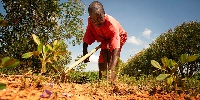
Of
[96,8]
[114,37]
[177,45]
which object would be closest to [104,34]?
[114,37]

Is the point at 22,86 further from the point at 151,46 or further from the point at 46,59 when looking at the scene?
the point at 151,46

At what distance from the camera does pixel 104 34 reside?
492 cm

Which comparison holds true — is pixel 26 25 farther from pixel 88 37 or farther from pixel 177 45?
pixel 177 45

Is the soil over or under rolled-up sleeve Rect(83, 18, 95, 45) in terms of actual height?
under

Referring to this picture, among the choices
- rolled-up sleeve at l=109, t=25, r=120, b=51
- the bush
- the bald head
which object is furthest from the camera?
the bush

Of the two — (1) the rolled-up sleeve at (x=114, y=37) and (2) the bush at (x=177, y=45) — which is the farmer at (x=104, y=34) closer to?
(1) the rolled-up sleeve at (x=114, y=37)

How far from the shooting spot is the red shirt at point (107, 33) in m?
4.51

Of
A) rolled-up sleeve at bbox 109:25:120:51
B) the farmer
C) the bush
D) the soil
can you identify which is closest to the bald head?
the farmer

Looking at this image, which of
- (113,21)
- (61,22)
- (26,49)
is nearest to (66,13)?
(61,22)

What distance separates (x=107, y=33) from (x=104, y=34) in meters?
0.15

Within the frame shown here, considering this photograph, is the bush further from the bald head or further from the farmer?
the bald head

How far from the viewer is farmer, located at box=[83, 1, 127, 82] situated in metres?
4.30

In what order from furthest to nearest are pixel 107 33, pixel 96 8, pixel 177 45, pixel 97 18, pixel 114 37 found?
pixel 177 45 < pixel 107 33 < pixel 114 37 < pixel 97 18 < pixel 96 8

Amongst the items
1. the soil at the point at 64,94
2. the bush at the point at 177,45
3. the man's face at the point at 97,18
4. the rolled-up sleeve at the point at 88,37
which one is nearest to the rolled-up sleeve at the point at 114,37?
the man's face at the point at 97,18
